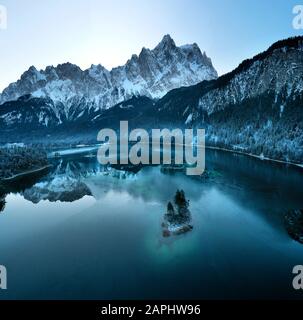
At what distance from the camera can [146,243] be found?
59.1m

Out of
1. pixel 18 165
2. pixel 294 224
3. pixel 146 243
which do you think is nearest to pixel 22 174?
pixel 18 165

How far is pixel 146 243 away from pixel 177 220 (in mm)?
11172

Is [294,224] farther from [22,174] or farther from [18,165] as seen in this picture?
[18,165]

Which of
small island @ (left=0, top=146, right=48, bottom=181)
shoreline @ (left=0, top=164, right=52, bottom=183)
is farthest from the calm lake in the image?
small island @ (left=0, top=146, right=48, bottom=181)

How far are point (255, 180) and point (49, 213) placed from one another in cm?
7579

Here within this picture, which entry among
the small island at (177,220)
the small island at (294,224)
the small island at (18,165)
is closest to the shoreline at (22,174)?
the small island at (18,165)

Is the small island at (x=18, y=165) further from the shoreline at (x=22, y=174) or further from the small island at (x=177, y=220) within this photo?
the small island at (x=177, y=220)

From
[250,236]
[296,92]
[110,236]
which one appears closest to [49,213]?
[110,236]

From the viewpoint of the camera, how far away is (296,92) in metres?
194

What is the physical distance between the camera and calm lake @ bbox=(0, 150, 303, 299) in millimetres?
44219

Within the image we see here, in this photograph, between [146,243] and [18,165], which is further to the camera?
[18,165]

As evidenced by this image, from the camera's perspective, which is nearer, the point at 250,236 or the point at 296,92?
the point at 250,236

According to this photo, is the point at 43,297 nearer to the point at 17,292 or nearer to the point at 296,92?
the point at 17,292

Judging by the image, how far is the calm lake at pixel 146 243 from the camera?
44219 millimetres
